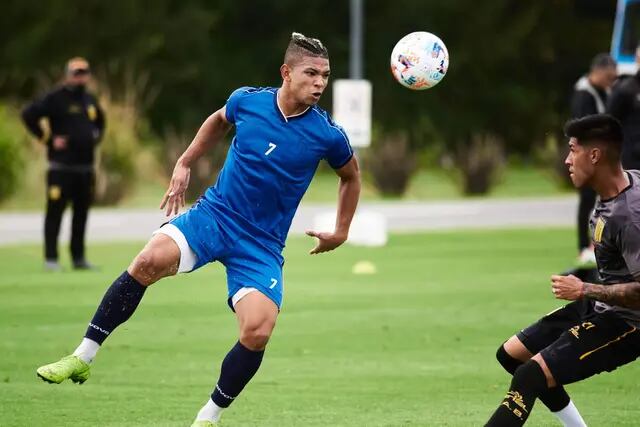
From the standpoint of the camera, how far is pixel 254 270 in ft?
26.0

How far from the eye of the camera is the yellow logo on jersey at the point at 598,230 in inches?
269

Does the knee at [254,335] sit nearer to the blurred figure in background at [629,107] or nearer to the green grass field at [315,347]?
the green grass field at [315,347]

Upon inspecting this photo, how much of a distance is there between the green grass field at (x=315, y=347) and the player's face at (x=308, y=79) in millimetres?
1910

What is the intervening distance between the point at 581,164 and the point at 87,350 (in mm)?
2875

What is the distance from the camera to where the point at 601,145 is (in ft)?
22.5

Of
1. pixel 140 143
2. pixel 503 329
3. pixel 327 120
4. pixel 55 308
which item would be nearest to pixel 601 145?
pixel 327 120

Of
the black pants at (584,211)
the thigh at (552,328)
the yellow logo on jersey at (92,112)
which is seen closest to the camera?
the thigh at (552,328)

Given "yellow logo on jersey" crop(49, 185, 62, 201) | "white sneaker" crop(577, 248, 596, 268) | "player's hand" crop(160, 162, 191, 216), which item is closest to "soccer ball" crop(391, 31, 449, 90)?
"player's hand" crop(160, 162, 191, 216)

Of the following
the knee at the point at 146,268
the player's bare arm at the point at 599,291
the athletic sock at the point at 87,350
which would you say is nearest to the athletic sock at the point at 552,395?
the player's bare arm at the point at 599,291

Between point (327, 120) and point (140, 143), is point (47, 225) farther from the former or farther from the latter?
point (140, 143)

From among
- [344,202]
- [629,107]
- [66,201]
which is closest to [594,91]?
[629,107]

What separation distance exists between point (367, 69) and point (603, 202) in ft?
146

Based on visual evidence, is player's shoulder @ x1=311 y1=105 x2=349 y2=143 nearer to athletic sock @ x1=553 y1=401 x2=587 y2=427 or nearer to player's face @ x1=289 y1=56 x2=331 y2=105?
player's face @ x1=289 y1=56 x2=331 y2=105

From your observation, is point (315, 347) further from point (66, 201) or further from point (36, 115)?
point (36, 115)
